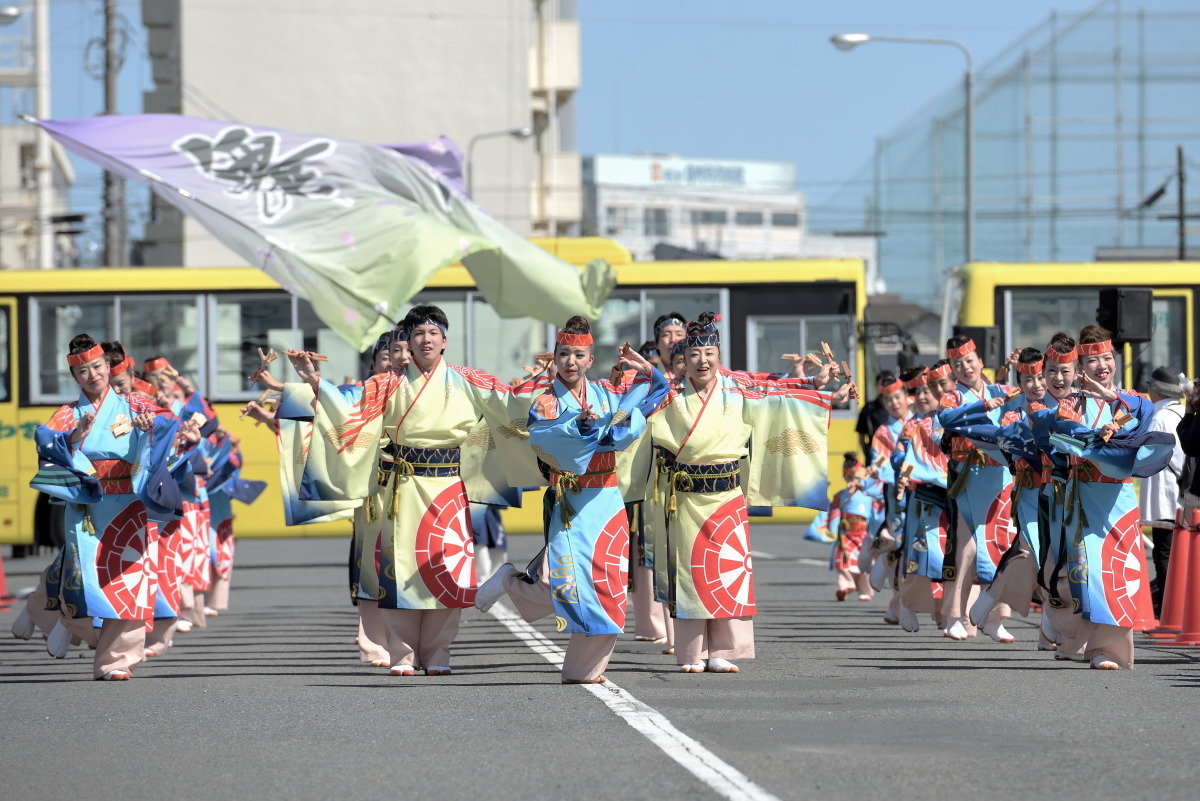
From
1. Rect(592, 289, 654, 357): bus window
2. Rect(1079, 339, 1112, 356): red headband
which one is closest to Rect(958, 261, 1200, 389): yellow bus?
Rect(592, 289, 654, 357): bus window

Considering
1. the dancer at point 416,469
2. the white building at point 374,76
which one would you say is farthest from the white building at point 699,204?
the dancer at point 416,469

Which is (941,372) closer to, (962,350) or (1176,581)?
(962,350)

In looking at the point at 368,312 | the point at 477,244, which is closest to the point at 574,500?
the point at 368,312

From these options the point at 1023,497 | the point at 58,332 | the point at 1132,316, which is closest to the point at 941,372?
the point at 1023,497

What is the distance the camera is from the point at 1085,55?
121 feet

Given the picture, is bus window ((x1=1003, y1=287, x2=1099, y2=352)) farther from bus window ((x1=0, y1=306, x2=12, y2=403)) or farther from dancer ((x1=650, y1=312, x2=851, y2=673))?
bus window ((x1=0, y1=306, x2=12, y2=403))

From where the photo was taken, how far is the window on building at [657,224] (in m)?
104

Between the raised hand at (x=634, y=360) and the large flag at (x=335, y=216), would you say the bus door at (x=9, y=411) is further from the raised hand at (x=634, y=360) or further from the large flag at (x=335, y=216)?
the raised hand at (x=634, y=360)

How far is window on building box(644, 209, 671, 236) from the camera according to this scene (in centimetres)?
10419

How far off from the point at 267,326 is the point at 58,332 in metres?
2.09

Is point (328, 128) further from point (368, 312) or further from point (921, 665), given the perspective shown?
point (921, 665)

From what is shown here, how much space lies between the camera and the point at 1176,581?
10156 mm

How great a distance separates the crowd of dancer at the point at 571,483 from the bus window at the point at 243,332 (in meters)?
7.57

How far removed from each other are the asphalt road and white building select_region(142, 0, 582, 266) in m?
29.5
